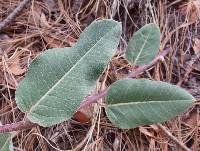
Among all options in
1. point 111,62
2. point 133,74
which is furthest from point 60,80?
point 111,62

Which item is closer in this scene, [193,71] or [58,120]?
[58,120]

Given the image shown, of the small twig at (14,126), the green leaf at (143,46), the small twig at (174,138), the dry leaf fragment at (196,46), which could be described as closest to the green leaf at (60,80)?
the small twig at (14,126)

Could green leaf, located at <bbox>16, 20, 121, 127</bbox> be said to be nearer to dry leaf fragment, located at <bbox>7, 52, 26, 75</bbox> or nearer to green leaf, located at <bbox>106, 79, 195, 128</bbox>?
green leaf, located at <bbox>106, 79, 195, 128</bbox>

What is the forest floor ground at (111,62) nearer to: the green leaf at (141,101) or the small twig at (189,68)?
the small twig at (189,68)

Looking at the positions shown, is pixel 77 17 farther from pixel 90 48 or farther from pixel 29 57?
pixel 90 48

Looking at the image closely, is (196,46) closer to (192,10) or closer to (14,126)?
(192,10)

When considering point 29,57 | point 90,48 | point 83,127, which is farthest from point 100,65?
point 29,57
